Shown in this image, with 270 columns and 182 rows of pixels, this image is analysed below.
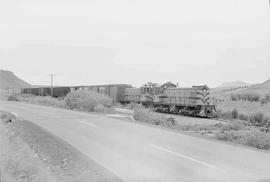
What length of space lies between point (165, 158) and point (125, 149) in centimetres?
212

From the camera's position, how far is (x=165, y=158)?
1181cm

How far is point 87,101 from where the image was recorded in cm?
4538

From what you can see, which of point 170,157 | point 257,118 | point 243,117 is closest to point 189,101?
point 243,117

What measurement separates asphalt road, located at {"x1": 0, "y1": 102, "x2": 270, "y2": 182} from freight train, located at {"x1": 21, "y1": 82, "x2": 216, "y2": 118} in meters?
21.4

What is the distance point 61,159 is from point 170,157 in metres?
3.20

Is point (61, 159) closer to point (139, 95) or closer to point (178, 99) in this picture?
point (178, 99)

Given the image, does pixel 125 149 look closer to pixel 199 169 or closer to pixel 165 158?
pixel 165 158

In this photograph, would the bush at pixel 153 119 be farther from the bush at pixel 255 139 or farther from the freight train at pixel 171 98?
the freight train at pixel 171 98

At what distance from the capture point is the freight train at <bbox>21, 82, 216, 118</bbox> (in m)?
38.9

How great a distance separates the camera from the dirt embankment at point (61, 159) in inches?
363

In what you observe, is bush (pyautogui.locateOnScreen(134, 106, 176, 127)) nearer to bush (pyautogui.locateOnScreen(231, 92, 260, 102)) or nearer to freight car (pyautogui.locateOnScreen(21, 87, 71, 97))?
freight car (pyautogui.locateOnScreen(21, 87, 71, 97))

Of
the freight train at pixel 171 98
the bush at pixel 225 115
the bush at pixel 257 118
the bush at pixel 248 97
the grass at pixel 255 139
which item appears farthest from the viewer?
the bush at pixel 248 97

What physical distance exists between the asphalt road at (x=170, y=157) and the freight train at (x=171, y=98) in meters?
21.4

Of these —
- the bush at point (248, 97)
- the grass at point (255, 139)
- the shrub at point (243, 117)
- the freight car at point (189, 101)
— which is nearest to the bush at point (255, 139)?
the grass at point (255, 139)
